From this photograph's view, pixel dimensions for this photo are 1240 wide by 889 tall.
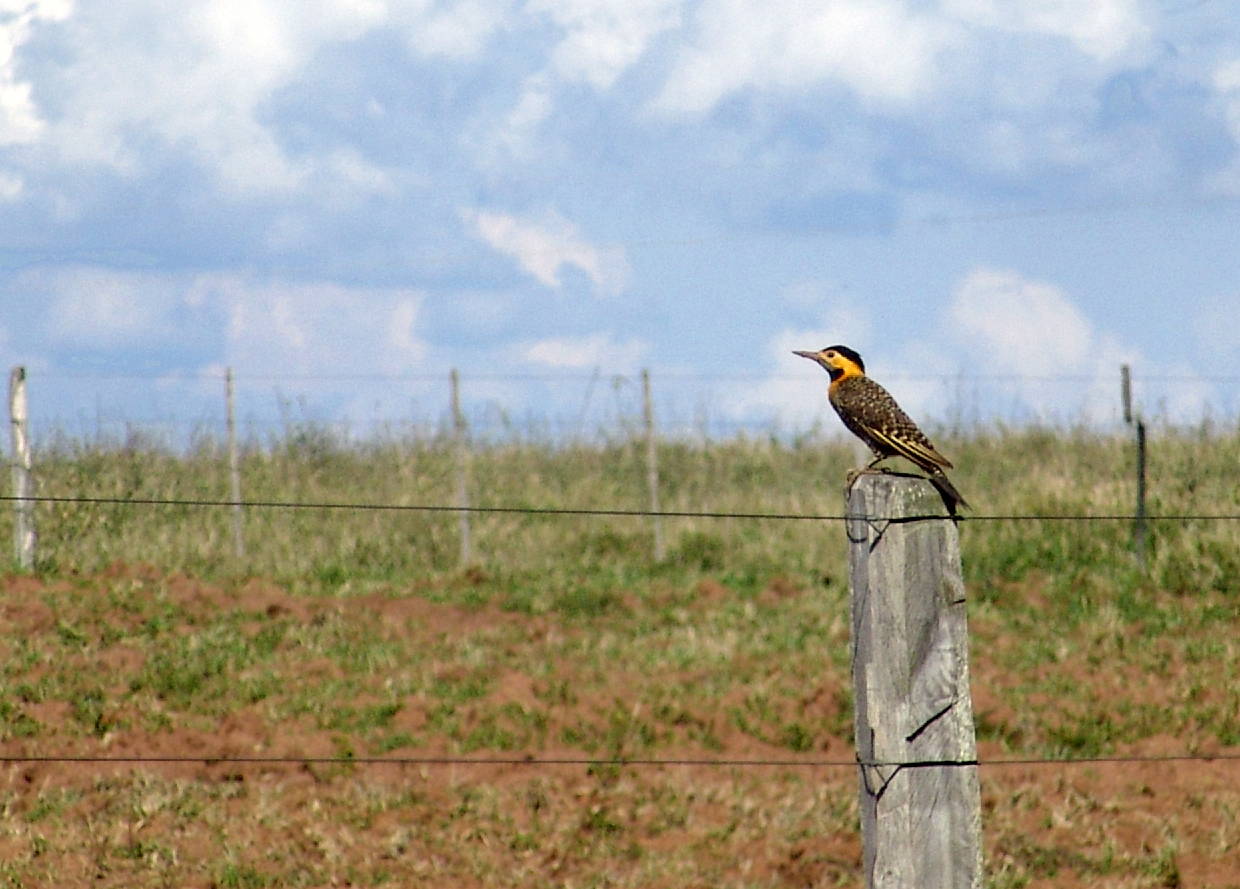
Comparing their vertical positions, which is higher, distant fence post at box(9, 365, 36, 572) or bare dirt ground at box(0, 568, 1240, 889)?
distant fence post at box(9, 365, 36, 572)

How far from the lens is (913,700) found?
4.24 metres

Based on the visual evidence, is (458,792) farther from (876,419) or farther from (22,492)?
(22,492)

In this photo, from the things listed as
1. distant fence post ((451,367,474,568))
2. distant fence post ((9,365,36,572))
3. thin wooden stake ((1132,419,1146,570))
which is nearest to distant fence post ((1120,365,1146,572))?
thin wooden stake ((1132,419,1146,570))

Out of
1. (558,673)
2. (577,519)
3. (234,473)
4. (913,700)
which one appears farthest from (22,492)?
(913,700)

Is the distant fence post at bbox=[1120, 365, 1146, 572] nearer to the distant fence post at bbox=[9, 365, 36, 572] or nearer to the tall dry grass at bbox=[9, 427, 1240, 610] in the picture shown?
the tall dry grass at bbox=[9, 427, 1240, 610]

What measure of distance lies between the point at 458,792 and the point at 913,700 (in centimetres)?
513

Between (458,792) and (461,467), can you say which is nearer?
(458,792)

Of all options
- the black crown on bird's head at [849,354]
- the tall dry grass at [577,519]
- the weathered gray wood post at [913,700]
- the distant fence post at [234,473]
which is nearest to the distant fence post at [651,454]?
the tall dry grass at [577,519]

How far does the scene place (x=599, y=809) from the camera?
855cm

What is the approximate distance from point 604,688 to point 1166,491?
28.0 feet

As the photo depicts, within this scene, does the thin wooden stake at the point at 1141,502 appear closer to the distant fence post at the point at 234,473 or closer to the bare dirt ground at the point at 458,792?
the bare dirt ground at the point at 458,792

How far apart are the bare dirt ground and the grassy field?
3 cm

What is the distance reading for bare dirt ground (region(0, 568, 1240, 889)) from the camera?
7926 millimetres

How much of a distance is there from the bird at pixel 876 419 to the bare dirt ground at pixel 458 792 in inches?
95.5
